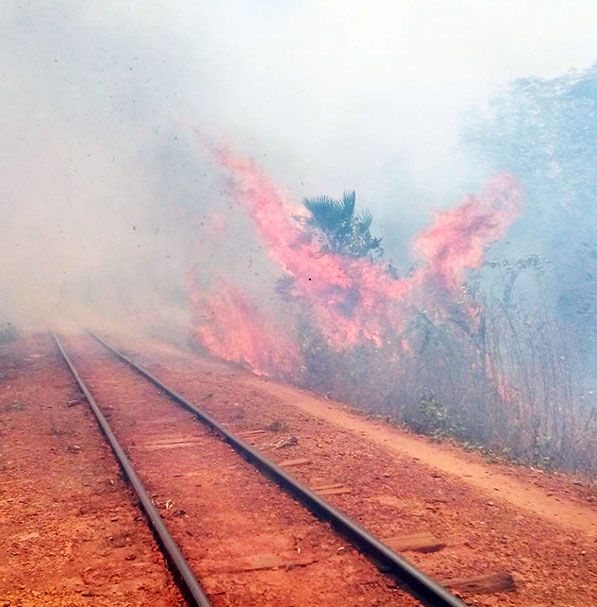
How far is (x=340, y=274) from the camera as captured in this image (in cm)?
1569

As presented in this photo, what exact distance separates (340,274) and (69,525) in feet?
36.7

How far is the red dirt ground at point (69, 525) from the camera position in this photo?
4.39 metres

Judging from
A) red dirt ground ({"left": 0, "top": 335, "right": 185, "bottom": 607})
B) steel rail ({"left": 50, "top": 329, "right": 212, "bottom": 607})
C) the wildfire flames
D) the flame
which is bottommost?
red dirt ground ({"left": 0, "top": 335, "right": 185, "bottom": 607})

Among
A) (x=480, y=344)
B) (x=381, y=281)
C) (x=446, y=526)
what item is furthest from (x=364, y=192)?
(x=446, y=526)

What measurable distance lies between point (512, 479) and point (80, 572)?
6022mm

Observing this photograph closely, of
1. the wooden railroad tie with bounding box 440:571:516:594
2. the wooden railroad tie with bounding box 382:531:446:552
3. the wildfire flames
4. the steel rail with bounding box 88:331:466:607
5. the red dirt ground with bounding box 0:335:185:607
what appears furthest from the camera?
the wildfire flames

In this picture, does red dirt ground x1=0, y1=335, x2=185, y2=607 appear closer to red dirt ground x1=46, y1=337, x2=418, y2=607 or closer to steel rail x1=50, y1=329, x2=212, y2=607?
steel rail x1=50, y1=329, x2=212, y2=607

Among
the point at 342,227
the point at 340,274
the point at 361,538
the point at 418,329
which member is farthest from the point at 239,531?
the point at 342,227

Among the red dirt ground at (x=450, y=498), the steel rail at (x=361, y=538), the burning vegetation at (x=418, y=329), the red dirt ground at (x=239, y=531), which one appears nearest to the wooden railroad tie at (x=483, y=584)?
the red dirt ground at (x=450, y=498)

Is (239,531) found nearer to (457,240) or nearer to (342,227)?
(457,240)

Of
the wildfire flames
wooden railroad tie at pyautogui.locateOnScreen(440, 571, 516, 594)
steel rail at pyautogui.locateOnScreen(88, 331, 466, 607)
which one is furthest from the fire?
wooden railroad tie at pyautogui.locateOnScreen(440, 571, 516, 594)

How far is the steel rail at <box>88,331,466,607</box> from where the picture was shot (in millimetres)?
4281

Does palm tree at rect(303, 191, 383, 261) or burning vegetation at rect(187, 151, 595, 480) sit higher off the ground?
palm tree at rect(303, 191, 383, 261)

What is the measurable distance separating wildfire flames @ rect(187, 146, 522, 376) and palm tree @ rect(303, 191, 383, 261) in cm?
34
